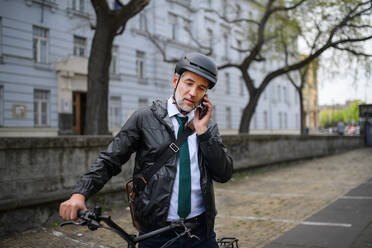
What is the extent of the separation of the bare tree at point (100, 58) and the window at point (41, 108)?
37.1 ft

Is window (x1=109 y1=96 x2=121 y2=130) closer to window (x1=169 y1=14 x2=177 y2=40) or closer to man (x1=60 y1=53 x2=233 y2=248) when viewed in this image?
window (x1=169 y1=14 x2=177 y2=40)

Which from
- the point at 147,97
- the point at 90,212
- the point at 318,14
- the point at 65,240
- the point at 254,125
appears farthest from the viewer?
the point at 254,125

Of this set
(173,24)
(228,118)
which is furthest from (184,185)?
(228,118)

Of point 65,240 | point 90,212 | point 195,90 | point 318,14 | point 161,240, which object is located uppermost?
point 318,14

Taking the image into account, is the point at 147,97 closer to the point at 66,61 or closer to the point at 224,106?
the point at 66,61

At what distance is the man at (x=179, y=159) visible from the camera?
2.10 m

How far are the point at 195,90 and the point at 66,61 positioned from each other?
2121 centimetres

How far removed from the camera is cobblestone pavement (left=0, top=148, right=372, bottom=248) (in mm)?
5578

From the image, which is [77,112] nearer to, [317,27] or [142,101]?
[142,101]

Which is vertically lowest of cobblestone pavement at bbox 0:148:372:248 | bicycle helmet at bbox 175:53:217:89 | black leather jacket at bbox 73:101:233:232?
cobblestone pavement at bbox 0:148:372:248

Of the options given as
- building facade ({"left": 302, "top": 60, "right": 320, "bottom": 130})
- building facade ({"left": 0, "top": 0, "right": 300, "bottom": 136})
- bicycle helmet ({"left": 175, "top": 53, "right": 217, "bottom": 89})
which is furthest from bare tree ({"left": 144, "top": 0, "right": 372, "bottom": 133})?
building facade ({"left": 302, "top": 60, "right": 320, "bottom": 130})

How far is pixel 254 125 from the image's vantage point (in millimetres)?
44062

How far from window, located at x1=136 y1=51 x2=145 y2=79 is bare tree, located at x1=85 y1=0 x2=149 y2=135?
17148 millimetres

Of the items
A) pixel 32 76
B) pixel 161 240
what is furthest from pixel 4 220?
pixel 32 76
